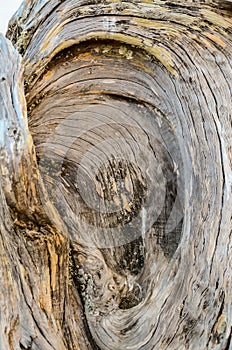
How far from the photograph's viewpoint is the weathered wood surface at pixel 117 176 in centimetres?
260

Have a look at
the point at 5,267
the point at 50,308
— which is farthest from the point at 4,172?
the point at 50,308

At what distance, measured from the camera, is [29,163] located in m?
2.63

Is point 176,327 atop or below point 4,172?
below

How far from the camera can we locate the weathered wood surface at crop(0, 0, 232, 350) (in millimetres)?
2600

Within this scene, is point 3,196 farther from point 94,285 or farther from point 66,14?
point 66,14

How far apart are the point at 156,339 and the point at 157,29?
1.29 m

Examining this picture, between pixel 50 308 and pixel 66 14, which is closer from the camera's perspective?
pixel 50 308

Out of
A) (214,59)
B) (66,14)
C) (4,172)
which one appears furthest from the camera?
(66,14)

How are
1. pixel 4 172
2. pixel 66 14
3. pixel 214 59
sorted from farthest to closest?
pixel 66 14
pixel 214 59
pixel 4 172

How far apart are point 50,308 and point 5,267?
257 millimetres

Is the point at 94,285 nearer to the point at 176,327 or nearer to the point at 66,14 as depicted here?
the point at 176,327

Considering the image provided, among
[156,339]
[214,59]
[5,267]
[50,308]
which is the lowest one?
[156,339]

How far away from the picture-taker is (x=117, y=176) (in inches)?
116

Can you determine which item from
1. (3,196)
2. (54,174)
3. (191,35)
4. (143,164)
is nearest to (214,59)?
(191,35)
